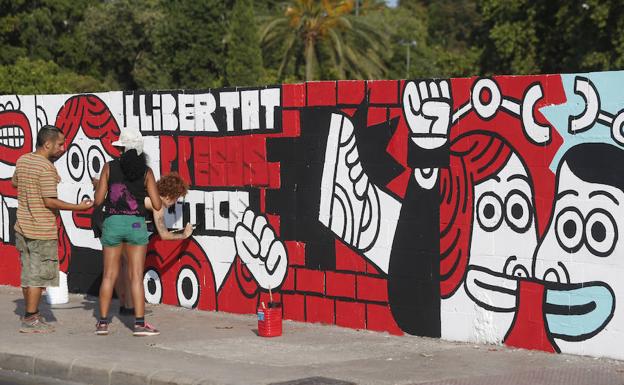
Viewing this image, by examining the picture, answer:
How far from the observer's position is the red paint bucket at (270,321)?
9562 mm

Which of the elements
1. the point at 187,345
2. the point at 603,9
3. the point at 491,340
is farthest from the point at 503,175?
the point at 603,9

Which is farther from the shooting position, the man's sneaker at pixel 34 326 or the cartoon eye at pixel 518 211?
the man's sneaker at pixel 34 326

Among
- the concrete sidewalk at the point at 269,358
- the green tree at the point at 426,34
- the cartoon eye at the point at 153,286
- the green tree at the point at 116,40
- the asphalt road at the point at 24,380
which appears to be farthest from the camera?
the green tree at the point at 426,34

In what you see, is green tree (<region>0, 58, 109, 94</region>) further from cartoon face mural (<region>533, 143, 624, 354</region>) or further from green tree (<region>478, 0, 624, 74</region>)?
cartoon face mural (<region>533, 143, 624, 354</region>)

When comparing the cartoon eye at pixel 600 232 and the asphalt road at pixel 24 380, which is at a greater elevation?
the cartoon eye at pixel 600 232

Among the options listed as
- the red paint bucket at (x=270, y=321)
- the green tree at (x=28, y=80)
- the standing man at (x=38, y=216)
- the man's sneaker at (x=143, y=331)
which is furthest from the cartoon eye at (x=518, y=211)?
the green tree at (x=28, y=80)

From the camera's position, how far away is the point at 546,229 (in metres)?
8.58

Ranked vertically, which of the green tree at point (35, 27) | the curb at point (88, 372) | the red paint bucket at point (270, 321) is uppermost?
the green tree at point (35, 27)

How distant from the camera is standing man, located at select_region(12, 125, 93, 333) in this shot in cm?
992

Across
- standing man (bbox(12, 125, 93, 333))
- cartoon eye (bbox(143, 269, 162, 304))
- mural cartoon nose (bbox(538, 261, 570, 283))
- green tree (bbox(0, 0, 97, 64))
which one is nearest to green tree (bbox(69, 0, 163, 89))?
green tree (bbox(0, 0, 97, 64))

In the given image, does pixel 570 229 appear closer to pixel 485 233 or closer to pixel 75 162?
pixel 485 233

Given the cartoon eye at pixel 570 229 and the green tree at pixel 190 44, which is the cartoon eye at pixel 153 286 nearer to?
the cartoon eye at pixel 570 229

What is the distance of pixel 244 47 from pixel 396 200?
39.5m

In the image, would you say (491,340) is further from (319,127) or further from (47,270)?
(47,270)
